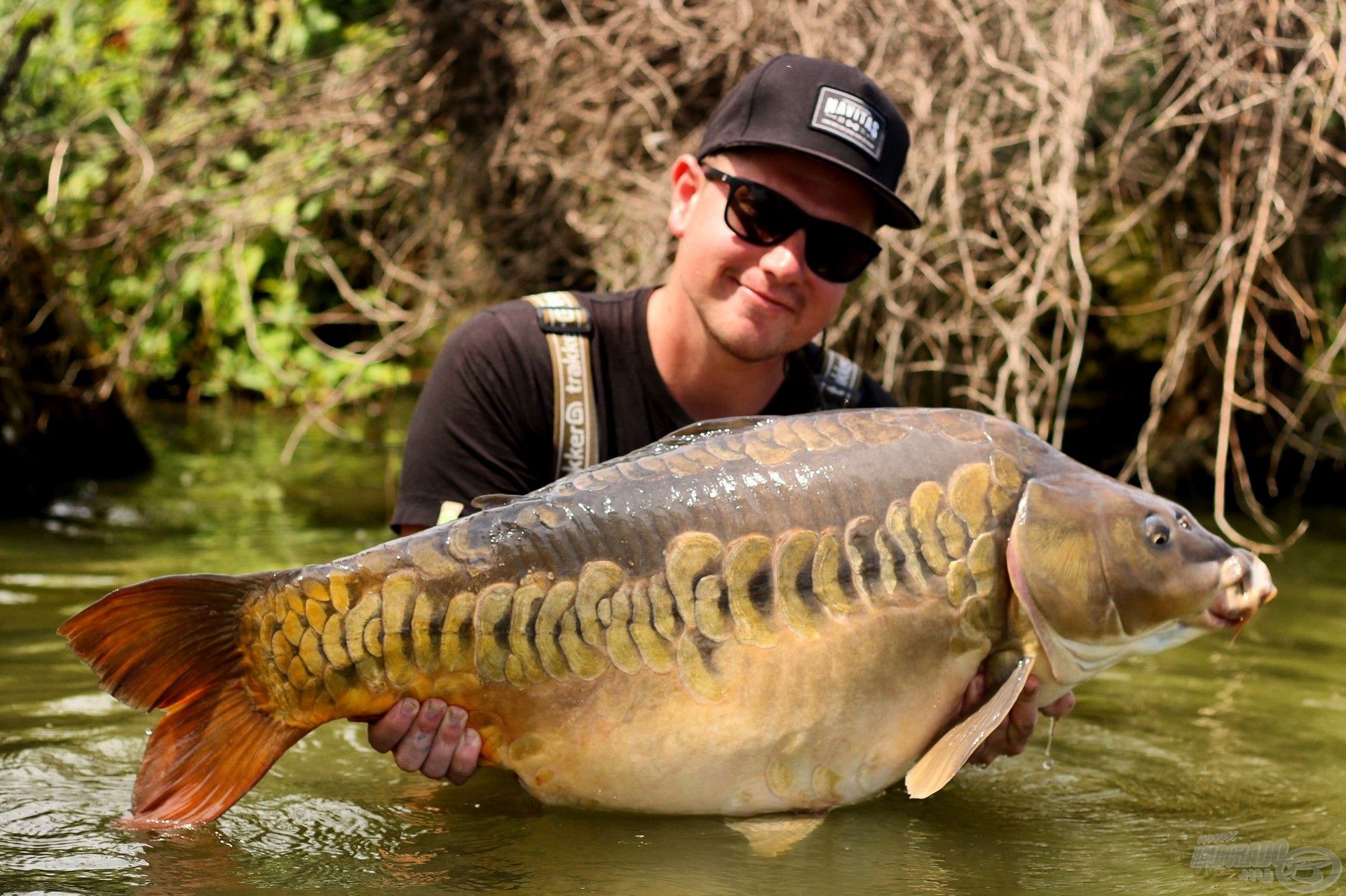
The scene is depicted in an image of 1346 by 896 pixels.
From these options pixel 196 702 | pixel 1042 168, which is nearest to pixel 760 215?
pixel 196 702

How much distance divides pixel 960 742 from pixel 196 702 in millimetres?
1148

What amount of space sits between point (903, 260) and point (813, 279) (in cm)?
186

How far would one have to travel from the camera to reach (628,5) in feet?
18.2

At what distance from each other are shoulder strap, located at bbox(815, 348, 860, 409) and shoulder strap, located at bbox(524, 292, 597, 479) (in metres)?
0.56

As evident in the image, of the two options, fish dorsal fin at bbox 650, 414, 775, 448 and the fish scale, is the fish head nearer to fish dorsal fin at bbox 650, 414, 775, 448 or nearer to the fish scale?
the fish scale

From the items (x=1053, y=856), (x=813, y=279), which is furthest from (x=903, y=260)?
(x=1053, y=856)

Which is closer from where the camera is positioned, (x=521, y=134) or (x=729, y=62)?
(x=729, y=62)

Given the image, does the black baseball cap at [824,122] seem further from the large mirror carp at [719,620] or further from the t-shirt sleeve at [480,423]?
the large mirror carp at [719,620]

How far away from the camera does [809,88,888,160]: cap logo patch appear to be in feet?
9.75

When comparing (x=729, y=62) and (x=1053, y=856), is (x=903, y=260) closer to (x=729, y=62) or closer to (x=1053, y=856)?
(x=729, y=62)

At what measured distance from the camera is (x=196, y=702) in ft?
7.16

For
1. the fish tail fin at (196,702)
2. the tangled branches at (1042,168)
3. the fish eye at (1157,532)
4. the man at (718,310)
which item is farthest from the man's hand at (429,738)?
the tangled branches at (1042,168)

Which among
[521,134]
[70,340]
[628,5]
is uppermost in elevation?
[628,5]

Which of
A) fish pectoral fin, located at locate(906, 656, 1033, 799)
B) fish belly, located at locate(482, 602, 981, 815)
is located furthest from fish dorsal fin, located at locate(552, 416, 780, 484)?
fish pectoral fin, located at locate(906, 656, 1033, 799)
